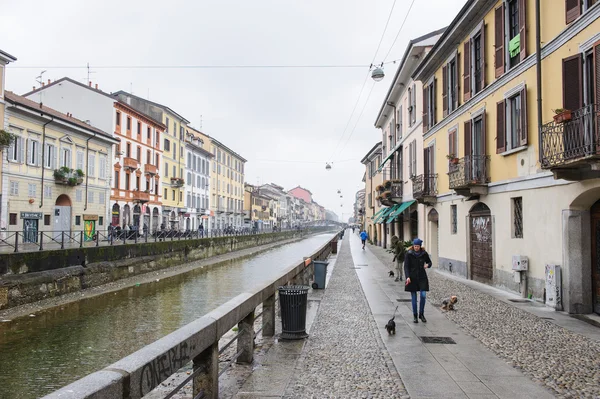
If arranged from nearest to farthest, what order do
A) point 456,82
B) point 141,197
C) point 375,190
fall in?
point 456,82, point 375,190, point 141,197

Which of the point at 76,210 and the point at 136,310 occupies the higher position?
the point at 76,210

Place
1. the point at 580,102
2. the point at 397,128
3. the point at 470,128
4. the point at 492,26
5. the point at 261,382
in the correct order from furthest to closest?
1. the point at 397,128
2. the point at 470,128
3. the point at 492,26
4. the point at 580,102
5. the point at 261,382

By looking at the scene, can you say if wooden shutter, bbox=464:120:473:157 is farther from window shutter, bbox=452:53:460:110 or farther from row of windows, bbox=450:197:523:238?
row of windows, bbox=450:197:523:238

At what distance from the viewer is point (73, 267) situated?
19.4 metres

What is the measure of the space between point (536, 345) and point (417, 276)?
2.59 meters

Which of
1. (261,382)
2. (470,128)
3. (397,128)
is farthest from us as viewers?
(397,128)

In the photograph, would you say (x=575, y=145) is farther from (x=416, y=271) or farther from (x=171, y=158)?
(x=171, y=158)

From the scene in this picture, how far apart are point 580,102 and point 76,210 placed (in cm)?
3318

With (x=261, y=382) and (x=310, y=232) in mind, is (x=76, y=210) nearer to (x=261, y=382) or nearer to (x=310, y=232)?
(x=261, y=382)

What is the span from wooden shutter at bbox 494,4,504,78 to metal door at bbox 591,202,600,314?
5.62 m

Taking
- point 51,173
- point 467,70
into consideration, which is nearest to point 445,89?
point 467,70

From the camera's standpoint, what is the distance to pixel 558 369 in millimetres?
6098

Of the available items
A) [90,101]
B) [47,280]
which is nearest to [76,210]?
[90,101]

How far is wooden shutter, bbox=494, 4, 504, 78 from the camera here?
45.7 ft
